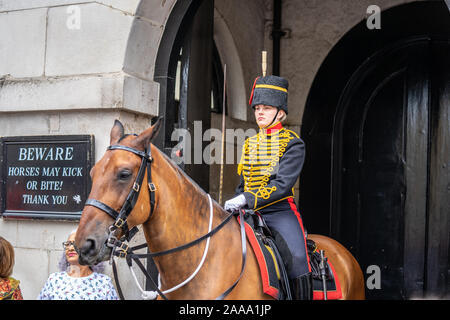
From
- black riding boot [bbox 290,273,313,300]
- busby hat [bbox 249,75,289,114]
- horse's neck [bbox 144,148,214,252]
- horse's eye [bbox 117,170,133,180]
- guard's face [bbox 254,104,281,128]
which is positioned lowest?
black riding boot [bbox 290,273,313,300]

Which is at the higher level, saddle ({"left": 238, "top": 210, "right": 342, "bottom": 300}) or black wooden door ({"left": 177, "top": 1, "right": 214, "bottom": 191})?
black wooden door ({"left": 177, "top": 1, "right": 214, "bottom": 191})

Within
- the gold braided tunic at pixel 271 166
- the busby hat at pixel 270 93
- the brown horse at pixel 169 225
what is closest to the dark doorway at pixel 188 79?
the gold braided tunic at pixel 271 166

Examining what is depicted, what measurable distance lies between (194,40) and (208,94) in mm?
483

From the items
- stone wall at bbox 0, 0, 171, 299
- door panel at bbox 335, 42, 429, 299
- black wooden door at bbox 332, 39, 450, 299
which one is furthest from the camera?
door panel at bbox 335, 42, 429, 299

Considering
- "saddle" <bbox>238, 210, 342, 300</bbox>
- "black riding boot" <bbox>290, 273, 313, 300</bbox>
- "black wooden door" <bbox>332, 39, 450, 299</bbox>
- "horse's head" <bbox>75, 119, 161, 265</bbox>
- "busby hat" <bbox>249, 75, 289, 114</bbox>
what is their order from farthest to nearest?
"black wooden door" <bbox>332, 39, 450, 299</bbox> → "busby hat" <bbox>249, 75, 289, 114</bbox> → "black riding boot" <bbox>290, 273, 313, 300</bbox> → "saddle" <bbox>238, 210, 342, 300</bbox> → "horse's head" <bbox>75, 119, 161, 265</bbox>

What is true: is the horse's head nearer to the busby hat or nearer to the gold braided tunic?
the gold braided tunic

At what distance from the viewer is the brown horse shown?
2.66 meters

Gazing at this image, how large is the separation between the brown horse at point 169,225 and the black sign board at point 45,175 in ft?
4.73

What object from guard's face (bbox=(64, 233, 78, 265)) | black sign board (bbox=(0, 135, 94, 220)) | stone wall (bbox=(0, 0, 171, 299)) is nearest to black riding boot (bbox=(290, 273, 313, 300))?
guard's face (bbox=(64, 233, 78, 265))

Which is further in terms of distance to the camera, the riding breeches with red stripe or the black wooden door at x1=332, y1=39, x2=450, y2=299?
the black wooden door at x1=332, y1=39, x2=450, y2=299

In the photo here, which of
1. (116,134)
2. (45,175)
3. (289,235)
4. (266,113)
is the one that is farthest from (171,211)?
(45,175)

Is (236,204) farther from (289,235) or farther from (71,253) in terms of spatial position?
(71,253)

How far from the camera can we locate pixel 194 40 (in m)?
4.90
